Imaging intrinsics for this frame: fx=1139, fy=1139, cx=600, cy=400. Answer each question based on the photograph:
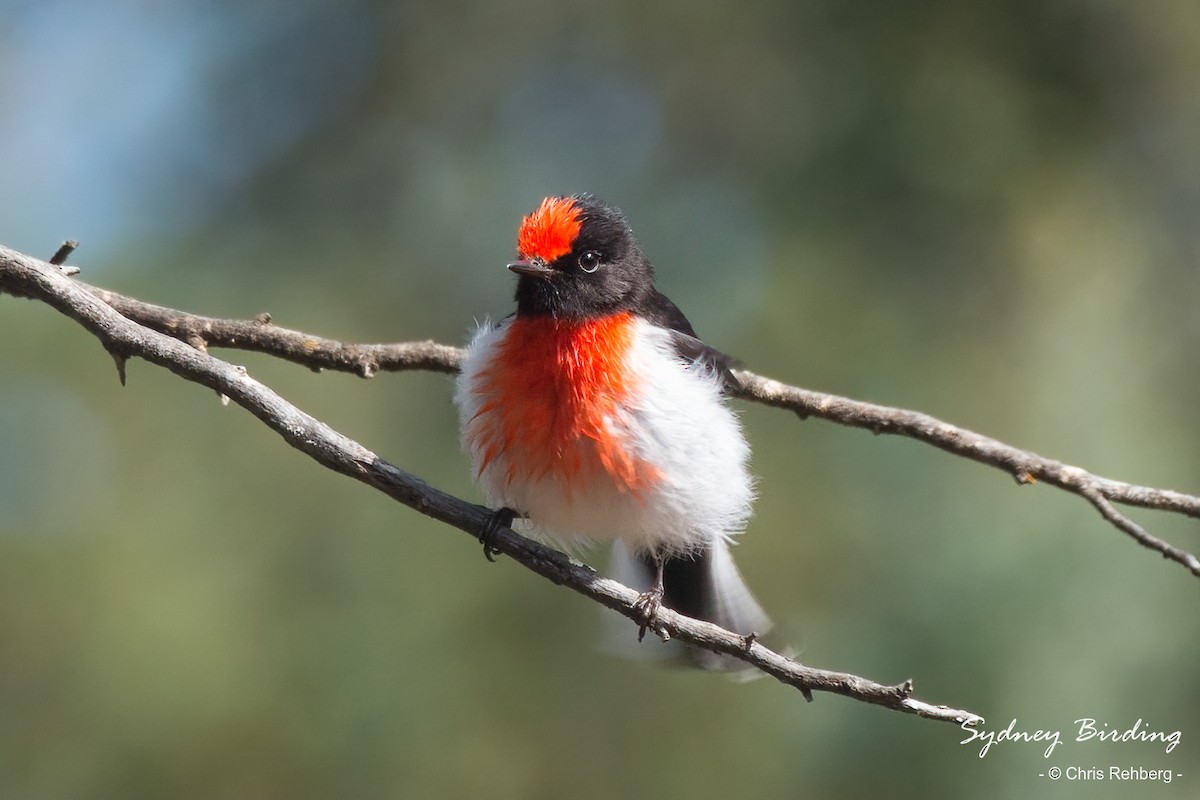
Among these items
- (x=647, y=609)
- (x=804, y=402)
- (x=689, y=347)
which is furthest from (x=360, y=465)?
(x=804, y=402)

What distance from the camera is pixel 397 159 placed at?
7.73 m

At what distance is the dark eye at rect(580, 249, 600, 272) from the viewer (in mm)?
4211

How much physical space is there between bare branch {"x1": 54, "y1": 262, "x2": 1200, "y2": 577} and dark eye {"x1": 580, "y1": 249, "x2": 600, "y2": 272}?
0.60m

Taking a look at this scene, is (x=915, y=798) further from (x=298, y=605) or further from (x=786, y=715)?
(x=298, y=605)

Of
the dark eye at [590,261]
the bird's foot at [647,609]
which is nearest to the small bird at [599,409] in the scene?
the dark eye at [590,261]

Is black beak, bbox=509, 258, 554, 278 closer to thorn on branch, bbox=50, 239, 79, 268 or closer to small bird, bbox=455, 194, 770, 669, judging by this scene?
small bird, bbox=455, 194, 770, 669

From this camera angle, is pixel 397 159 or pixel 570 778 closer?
pixel 570 778

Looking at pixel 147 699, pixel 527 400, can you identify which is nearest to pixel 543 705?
pixel 147 699

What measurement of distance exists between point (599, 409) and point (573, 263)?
64cm

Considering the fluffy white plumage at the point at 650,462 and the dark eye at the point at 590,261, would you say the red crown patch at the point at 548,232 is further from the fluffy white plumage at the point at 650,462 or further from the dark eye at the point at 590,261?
the fluffy white plumage at the point at 650,462

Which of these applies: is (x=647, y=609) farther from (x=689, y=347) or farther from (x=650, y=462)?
(x=689, y=347)

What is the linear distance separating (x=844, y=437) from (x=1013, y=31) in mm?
2519

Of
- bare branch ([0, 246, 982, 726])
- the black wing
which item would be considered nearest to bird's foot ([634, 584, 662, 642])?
bare branch ([0, 246, 982, 726])

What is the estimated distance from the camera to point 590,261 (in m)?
4.23
